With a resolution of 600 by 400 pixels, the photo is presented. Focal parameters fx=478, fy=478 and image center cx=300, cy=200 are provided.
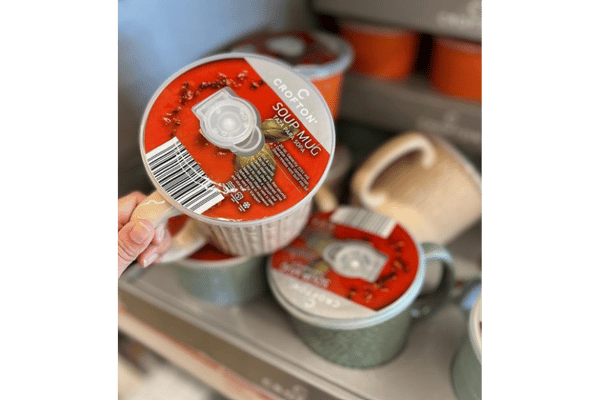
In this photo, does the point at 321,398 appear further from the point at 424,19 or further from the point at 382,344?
the point at 424,19

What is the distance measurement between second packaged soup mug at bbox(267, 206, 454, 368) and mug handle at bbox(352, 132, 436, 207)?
6 centimetres

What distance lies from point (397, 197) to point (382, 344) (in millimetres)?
211

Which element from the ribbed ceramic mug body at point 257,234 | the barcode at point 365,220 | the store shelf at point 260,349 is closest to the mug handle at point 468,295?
the store shelf at point 260,349

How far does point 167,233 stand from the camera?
44cm

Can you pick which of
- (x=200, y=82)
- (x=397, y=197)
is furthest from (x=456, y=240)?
(x=200, y=82)

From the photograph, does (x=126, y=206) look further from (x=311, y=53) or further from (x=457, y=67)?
(x=457, y=67)

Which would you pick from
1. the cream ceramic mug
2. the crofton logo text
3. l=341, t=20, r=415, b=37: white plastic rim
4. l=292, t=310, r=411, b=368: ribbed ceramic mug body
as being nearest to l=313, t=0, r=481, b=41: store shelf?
l=341, t=20, r=415, b=37: white plastic rim

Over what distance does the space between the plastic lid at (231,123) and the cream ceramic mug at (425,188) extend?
27 centimetres

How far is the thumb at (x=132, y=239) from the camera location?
378 mm

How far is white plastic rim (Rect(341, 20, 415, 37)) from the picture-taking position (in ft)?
2.21

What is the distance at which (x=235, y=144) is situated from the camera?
1.30 ft

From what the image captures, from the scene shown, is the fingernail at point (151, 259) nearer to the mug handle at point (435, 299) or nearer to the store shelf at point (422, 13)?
the mug handle at point (435, 299)

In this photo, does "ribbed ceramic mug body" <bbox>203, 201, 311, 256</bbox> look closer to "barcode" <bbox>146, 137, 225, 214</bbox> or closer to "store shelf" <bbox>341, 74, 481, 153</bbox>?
"barcode" <bbox>146, 137, 225, 214</bbox>

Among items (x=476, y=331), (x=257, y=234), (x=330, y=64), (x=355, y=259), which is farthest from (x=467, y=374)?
(x=330, y=64)
